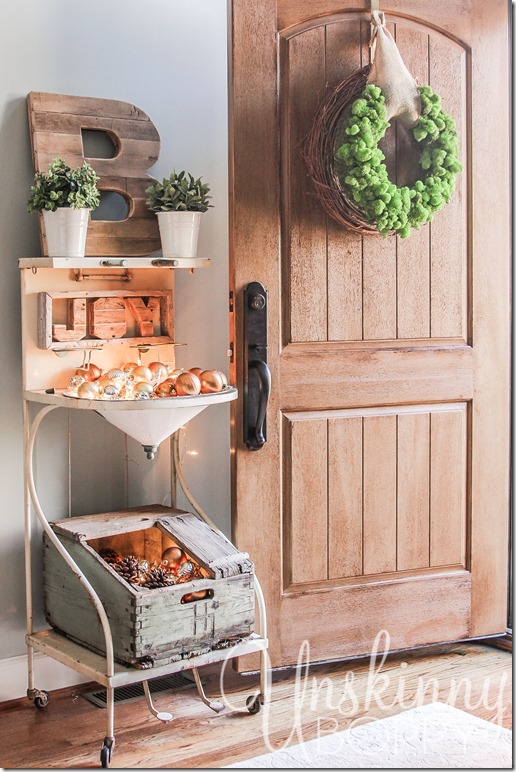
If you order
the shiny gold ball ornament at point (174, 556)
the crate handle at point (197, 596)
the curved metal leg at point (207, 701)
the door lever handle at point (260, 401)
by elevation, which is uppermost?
the door lever handle at point (260, 401)

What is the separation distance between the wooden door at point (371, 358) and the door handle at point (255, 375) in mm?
29

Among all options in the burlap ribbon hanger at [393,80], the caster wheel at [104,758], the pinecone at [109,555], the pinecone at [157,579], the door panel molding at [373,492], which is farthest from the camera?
the door panel molding at [373,492]

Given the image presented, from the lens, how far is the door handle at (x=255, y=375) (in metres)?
2.63

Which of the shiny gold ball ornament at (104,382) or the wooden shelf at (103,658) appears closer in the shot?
the wooden shelf at (103,658)

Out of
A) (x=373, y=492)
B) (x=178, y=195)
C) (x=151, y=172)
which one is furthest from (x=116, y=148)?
(x=373, y=492)

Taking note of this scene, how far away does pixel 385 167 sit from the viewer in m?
2.61

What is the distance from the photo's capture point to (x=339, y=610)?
2787mm

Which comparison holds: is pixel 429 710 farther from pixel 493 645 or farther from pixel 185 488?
pixel 185 488

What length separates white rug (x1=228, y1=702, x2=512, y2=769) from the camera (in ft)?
7.40

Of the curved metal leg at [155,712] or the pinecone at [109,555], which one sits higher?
Result: the pinecone at [109,555]

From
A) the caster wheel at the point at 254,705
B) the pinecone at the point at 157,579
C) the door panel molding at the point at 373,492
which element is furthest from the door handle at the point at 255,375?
the caster wheel at the point at 254,705

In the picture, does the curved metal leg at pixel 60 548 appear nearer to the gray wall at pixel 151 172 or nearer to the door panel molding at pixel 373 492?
the gray wall at pixel 151 172

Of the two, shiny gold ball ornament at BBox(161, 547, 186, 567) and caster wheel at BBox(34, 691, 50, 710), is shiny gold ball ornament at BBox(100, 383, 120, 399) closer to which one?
shiny gold ball ornament at BBox(161, 547, 186, 567)

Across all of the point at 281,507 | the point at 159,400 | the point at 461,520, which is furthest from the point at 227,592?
the point at 461,520
